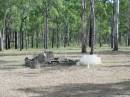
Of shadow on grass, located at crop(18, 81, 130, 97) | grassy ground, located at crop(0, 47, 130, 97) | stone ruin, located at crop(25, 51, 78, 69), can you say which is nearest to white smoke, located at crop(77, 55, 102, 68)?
stone ruin, located at crop(25, 51, 78, 69)

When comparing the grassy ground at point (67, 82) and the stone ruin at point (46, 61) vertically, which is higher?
the stone ruin at point (46, 61)

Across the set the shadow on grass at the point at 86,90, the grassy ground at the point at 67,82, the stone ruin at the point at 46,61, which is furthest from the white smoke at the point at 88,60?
the shadow on grass at the point at 86,90

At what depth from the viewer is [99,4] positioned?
162 ft

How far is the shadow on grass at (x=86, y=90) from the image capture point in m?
11.9

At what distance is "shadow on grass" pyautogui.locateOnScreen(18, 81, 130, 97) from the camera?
11852mm

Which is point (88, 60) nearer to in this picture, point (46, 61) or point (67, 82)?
point (46, 61)

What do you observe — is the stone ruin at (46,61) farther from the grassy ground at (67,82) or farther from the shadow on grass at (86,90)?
the shadow on grass at (86,90)

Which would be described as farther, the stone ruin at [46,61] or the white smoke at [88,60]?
the stone ruin at [46,61]

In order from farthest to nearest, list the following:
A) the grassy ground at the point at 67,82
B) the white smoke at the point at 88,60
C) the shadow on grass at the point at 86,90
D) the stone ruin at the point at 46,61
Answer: the stone ruin at the point at 46,61 < the white smoke at the point at 88,60 < the grassy ground at the point at 67,82 < the shadow on grass at the point at 86,90

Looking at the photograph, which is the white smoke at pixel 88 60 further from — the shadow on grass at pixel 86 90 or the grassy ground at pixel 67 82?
the shadow on grass at pixel 86 90

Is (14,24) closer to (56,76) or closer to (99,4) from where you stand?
(99,4)

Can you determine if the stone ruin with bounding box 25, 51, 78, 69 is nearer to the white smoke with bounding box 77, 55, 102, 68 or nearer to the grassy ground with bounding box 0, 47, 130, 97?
the white smoke with bounding box 77, 55, 102, 68

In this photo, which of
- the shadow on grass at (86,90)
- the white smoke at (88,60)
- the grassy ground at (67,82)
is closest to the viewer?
the shadow on grass at (86,90)

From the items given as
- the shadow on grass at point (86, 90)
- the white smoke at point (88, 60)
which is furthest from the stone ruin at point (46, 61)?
the shadow on grass at point (86, 90)
